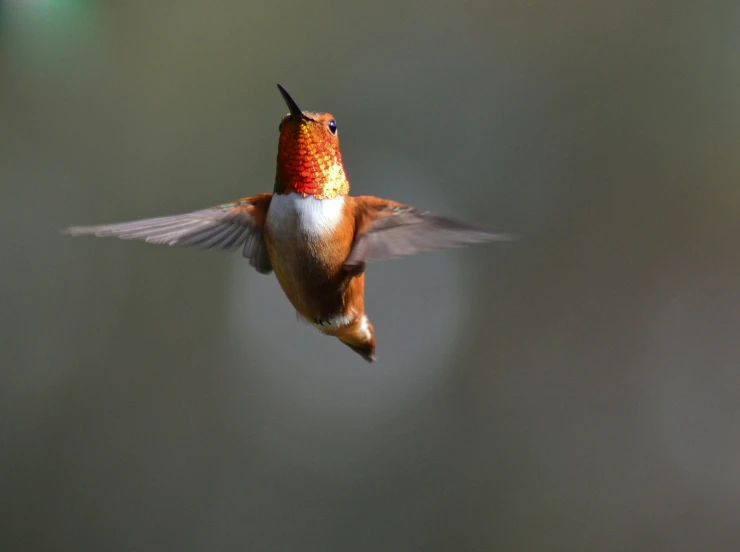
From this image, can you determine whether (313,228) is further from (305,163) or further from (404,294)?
(404,294)

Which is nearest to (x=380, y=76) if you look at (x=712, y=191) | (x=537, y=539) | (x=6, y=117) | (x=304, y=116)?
(x=712, y=191)

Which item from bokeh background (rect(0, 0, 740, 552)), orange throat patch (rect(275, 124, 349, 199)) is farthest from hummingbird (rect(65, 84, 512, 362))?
bokeh background (rect(0, 0, 740, 552))

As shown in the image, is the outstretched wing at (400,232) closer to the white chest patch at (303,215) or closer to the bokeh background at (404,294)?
the white chest patch at (303,215)

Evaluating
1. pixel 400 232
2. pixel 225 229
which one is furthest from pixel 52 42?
pixel 400 232

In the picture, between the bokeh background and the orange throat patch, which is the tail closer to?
the orange throat patch

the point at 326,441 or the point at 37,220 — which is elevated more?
the point at 37,220

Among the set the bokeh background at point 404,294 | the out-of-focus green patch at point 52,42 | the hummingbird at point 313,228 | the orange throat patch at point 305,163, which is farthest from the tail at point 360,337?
the out-of-focus green patch at point 52,42

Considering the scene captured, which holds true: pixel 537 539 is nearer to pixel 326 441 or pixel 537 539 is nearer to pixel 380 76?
pixel 326 441
